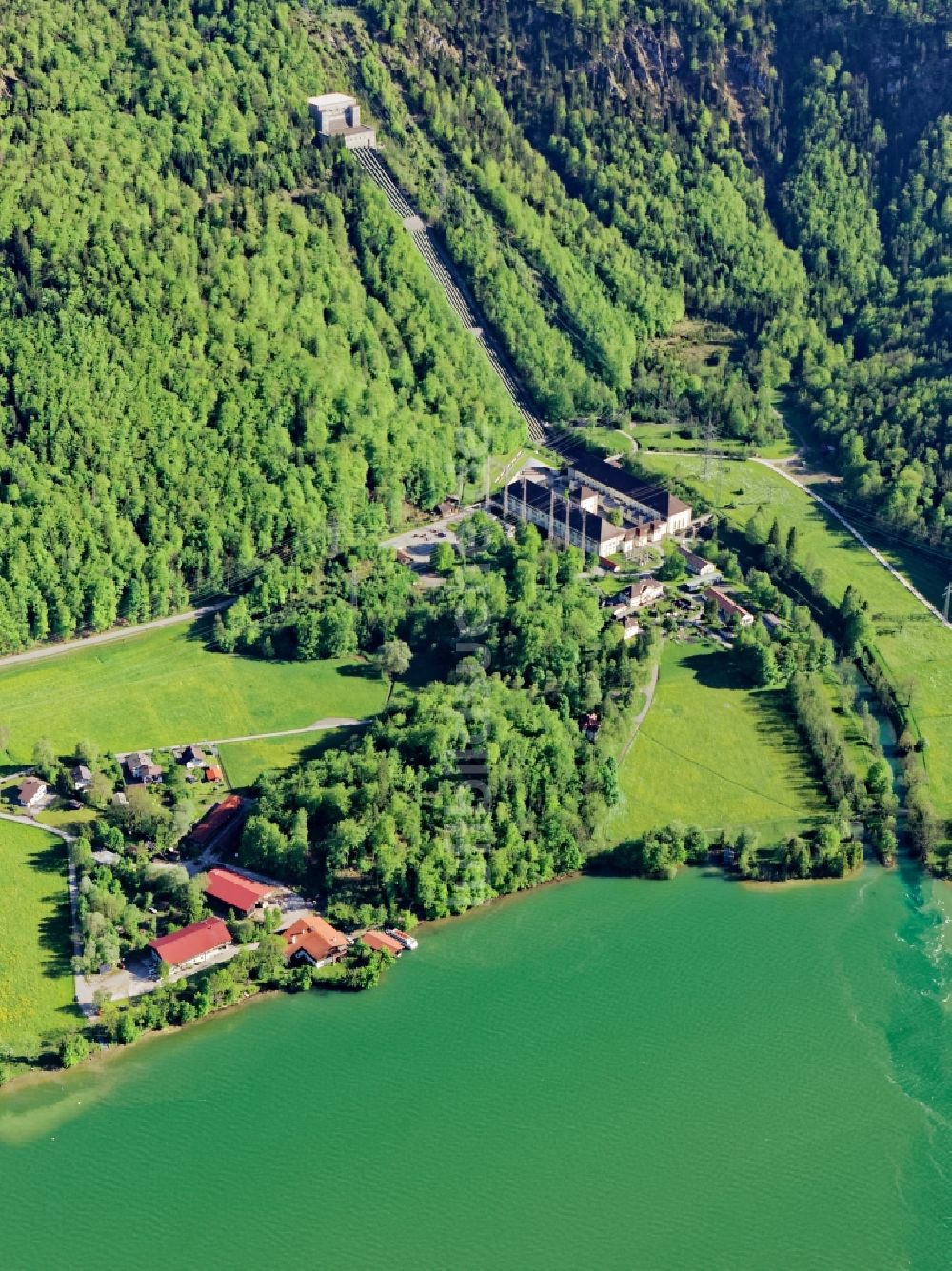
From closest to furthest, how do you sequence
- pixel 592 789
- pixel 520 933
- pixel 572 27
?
pixel 520 933, pixel 592 789, pixel 572 27

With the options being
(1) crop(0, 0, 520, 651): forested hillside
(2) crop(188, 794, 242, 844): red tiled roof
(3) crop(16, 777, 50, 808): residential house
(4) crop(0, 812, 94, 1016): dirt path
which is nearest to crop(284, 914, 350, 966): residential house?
(2) crop(188, 794, 242, 844): red tiled roof

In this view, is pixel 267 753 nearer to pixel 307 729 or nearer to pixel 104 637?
pixel 307 729

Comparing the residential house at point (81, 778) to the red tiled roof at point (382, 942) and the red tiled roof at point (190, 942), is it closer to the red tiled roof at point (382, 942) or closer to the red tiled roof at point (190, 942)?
the red tiled roof at point (190, 942)

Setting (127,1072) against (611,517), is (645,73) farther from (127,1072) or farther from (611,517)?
(127,1072)

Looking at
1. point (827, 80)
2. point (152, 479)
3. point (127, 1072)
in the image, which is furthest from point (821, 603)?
point (827, 80)

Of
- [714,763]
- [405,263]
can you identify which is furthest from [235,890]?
[405,263]

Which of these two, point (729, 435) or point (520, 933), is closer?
point (520, 933)

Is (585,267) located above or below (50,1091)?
above

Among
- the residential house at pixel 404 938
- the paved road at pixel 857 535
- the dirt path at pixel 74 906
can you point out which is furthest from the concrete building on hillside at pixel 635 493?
the dirt path at pixel 74 906
